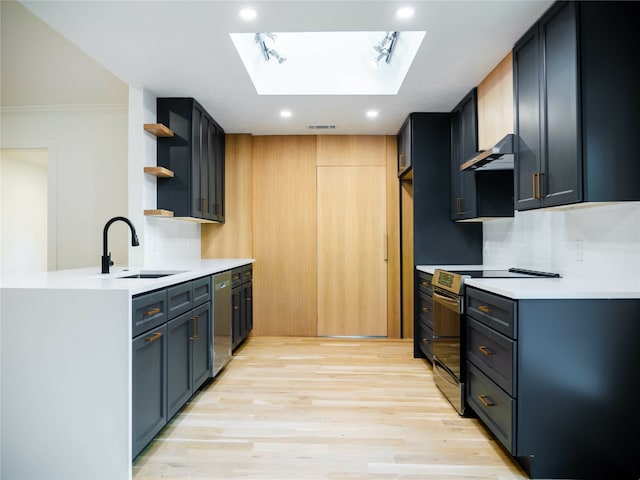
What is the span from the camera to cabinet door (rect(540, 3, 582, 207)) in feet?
5.81

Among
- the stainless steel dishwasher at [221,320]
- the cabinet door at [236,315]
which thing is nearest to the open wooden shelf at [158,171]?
the stainless steel dishwasher at [221,320]

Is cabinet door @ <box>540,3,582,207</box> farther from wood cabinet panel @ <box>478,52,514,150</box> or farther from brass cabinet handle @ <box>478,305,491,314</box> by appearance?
brass cabinet handle @ <box>478,305,491,314</box>

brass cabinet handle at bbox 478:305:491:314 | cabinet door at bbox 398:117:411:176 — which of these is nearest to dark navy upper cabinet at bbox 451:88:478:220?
cabinet door at bbox 398:117:411:176

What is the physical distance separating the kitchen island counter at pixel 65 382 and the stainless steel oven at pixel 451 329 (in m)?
1.97

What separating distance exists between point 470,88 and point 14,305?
11.2 feet

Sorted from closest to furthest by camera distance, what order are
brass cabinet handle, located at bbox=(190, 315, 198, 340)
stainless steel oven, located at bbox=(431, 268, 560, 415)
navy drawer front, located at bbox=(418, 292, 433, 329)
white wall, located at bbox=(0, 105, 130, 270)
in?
stainless steel oven, located at bbox=(431, 268, 560, 415)
brass cabinet handle, located at bbox=(190, 315, 198, 340)
navy drawer front, located at bbox=(418, 292, 433, 329)
white wall, located at bbox=(0, 105, 130, 270)

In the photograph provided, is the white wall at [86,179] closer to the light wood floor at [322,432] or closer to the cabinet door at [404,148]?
the light wood floor at [322,432]

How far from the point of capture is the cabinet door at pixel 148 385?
178cm

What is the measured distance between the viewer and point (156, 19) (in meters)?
2.07

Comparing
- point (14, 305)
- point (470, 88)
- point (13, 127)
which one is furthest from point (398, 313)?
point (13, 127)

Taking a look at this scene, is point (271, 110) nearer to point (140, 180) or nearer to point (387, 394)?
point (140, 180)

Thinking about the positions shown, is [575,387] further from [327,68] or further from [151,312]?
[327,68]

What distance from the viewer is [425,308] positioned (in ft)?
11.2

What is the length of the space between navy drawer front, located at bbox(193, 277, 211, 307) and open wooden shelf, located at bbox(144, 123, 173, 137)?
132cm
